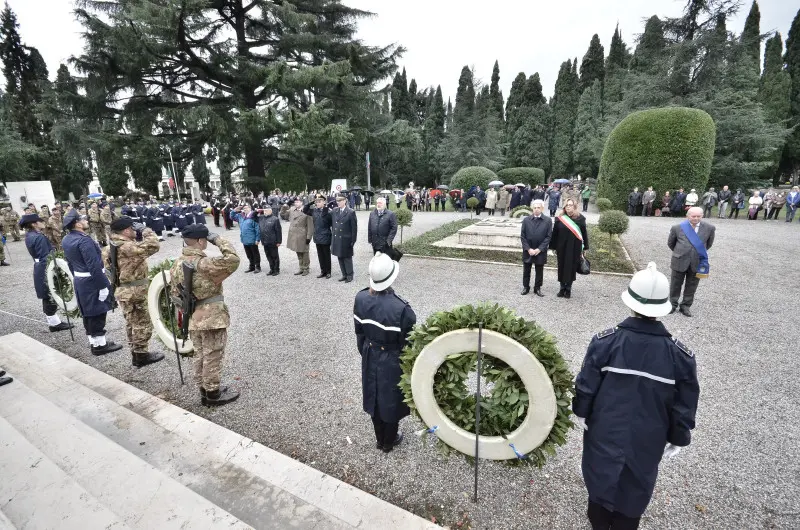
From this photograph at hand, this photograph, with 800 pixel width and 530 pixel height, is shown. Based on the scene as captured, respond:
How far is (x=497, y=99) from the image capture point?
53688 millimetres

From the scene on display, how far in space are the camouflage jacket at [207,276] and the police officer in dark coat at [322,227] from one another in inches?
199

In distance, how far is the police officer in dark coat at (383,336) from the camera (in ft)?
9.61

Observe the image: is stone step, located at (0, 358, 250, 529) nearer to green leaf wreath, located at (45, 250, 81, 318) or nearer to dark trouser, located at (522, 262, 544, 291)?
green leaf wreath, located at (45, 250, 81, 318)

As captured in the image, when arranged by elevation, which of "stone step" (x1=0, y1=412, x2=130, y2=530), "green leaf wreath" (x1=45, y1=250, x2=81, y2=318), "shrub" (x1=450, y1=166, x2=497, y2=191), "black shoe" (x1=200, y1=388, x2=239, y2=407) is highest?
"shrub" (x1=450, y1=166, x2=497, y2=191)

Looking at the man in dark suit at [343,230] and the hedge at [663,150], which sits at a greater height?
the hedge at [663,150]

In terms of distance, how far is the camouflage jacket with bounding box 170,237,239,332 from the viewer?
3639 mm

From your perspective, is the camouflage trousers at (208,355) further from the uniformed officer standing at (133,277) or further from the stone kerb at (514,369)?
the stone kerb at (514,369)

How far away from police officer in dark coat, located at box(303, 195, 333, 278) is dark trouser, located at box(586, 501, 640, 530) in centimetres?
747

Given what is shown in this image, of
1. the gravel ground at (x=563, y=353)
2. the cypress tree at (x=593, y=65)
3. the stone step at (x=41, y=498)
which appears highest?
the cypress tree at (x=593, y=65)

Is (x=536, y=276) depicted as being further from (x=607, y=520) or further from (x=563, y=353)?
(x=607, y=520)

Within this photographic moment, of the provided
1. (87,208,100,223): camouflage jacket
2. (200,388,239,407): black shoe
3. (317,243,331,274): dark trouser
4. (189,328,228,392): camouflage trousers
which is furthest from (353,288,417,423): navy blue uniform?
(87,208,100,223): camouflage jacket

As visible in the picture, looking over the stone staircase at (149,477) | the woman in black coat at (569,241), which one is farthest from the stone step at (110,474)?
the woman in black coat at (569,241)

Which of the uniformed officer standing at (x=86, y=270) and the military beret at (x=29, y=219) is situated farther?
the military beret at (x=29, y=219)

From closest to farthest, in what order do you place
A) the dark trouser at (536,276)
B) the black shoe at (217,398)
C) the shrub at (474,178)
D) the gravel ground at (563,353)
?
1. the gravel ground at (563,353)
2. the black shoe at (217,398)
3. the dark trouser at (536,276)
4. the shrub at (474,178)
